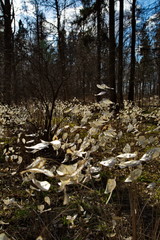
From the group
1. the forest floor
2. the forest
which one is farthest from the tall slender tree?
the forest floor

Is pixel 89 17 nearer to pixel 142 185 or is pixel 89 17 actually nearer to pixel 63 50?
pixel 63 50

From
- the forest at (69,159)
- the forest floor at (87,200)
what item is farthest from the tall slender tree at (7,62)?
the forest floor at (87,200)

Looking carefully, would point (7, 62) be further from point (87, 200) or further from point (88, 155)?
point (88, 155)

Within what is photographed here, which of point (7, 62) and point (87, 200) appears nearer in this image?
point (87, 200)

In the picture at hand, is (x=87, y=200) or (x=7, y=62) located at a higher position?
(x=7, y=62)

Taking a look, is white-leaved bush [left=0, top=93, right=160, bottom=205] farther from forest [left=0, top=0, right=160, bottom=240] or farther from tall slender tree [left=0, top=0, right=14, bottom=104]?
tall slender tree [left=0, top=0, right=14, bottom=104]

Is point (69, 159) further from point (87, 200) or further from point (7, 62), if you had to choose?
point (7, 62)

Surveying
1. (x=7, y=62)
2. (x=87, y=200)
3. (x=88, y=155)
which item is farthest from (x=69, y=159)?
(x=7, y=62)

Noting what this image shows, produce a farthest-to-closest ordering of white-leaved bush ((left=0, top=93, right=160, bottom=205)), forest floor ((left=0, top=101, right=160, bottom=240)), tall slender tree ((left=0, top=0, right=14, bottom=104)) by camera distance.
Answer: tall slender tree ((left=0, top=0, right=14, bottom=104)) → forest floor ((left=0, top=101, right=160, bottom=240)) → white-leaved bush ((left=0, top=93, right=160, bottom=205))

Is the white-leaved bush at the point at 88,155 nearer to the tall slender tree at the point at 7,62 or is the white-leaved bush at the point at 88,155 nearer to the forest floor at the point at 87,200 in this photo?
the forest floor at the point at 87,200

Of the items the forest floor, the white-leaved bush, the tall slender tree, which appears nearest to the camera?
the white-leaved bush

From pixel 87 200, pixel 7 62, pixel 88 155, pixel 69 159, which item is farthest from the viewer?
pixel 7 62

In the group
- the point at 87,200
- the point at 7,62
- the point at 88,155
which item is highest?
the point at 7,62

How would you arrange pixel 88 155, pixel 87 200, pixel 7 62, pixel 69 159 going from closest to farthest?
pixel 88 155 < pixel 87 200 < pixel 69 159 < pixel 7 62
